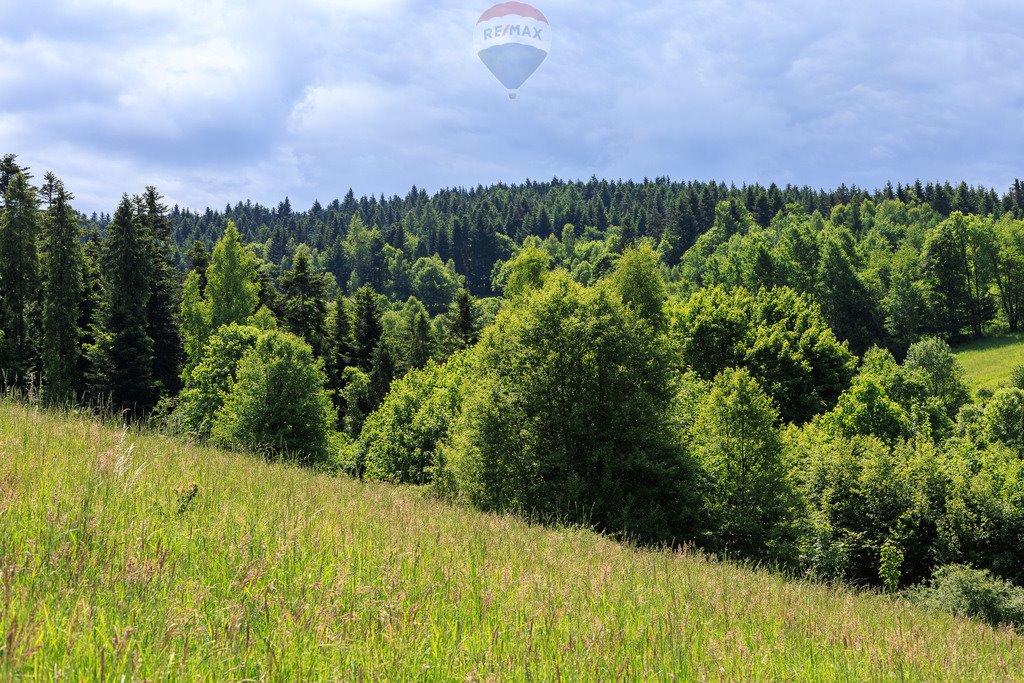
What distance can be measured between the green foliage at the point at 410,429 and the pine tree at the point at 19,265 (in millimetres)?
21858

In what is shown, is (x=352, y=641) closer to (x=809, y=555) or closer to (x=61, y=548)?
(x=61, y=548)

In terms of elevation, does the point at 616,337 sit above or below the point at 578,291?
below

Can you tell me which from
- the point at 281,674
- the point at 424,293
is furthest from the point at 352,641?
the point at 424,293

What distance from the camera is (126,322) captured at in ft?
142

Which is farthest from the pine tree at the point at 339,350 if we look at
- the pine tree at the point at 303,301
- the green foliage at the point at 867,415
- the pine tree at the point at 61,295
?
the green foliage at the point at 867,415

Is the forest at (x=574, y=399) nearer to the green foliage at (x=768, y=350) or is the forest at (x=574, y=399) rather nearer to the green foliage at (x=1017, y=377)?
the green foliage at (x=768, y=350)

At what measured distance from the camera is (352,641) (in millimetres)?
3355

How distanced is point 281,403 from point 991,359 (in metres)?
79.9

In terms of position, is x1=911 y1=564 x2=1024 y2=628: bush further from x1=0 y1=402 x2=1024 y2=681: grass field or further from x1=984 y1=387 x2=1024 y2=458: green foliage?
x1=984 y1=387 x2=1024 y2=458: green foliage

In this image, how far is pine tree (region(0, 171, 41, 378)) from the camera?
39844 millimetres

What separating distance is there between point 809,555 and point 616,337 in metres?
15.3

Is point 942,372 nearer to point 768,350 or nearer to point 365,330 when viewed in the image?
point 768,350

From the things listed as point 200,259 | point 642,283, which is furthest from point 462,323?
point 200,259

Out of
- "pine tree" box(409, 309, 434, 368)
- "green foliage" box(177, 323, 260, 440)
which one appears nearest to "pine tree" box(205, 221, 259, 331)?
"green foliage" box(177, 323, 260, 440)
